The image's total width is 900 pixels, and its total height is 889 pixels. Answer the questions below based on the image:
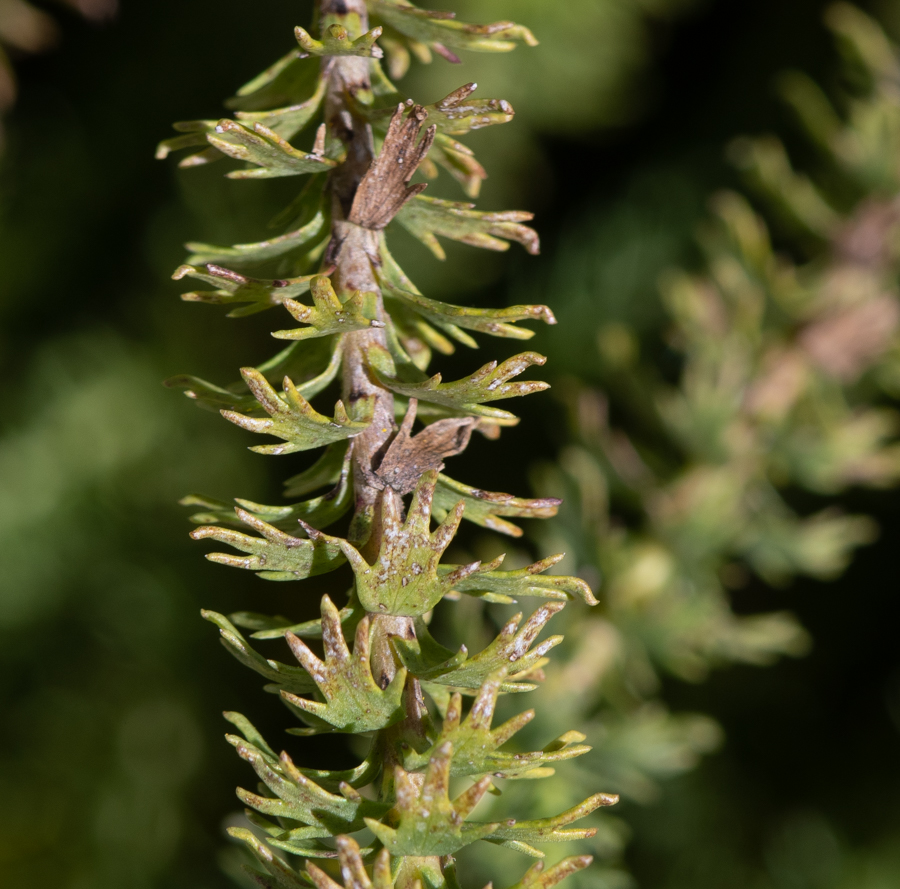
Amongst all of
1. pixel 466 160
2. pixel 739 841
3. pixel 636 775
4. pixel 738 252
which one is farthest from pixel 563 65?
pixel 739 841

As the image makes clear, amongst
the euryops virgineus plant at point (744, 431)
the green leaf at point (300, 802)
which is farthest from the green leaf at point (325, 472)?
the euryops virgineus plant at point (744, 431)

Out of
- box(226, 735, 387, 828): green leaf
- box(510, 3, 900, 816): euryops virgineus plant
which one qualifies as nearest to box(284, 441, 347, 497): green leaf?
box(226, 735, 387, 828): green leaf

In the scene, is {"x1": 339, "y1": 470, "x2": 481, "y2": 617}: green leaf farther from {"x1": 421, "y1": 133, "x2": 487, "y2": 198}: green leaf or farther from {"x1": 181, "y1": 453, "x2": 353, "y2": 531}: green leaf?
{"x1": 421, "y1": 133, "x2": 487, "y2": 198}: green leaf

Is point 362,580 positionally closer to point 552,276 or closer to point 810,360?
point 810,360

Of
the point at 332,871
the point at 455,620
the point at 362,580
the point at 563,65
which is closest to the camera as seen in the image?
the point at 362,580

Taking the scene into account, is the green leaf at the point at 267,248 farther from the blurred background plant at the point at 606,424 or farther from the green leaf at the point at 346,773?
the blurred background plant at the point at 606,424

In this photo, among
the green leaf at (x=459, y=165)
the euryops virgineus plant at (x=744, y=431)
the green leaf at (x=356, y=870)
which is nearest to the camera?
the green leaf at (x=356, y=870)
